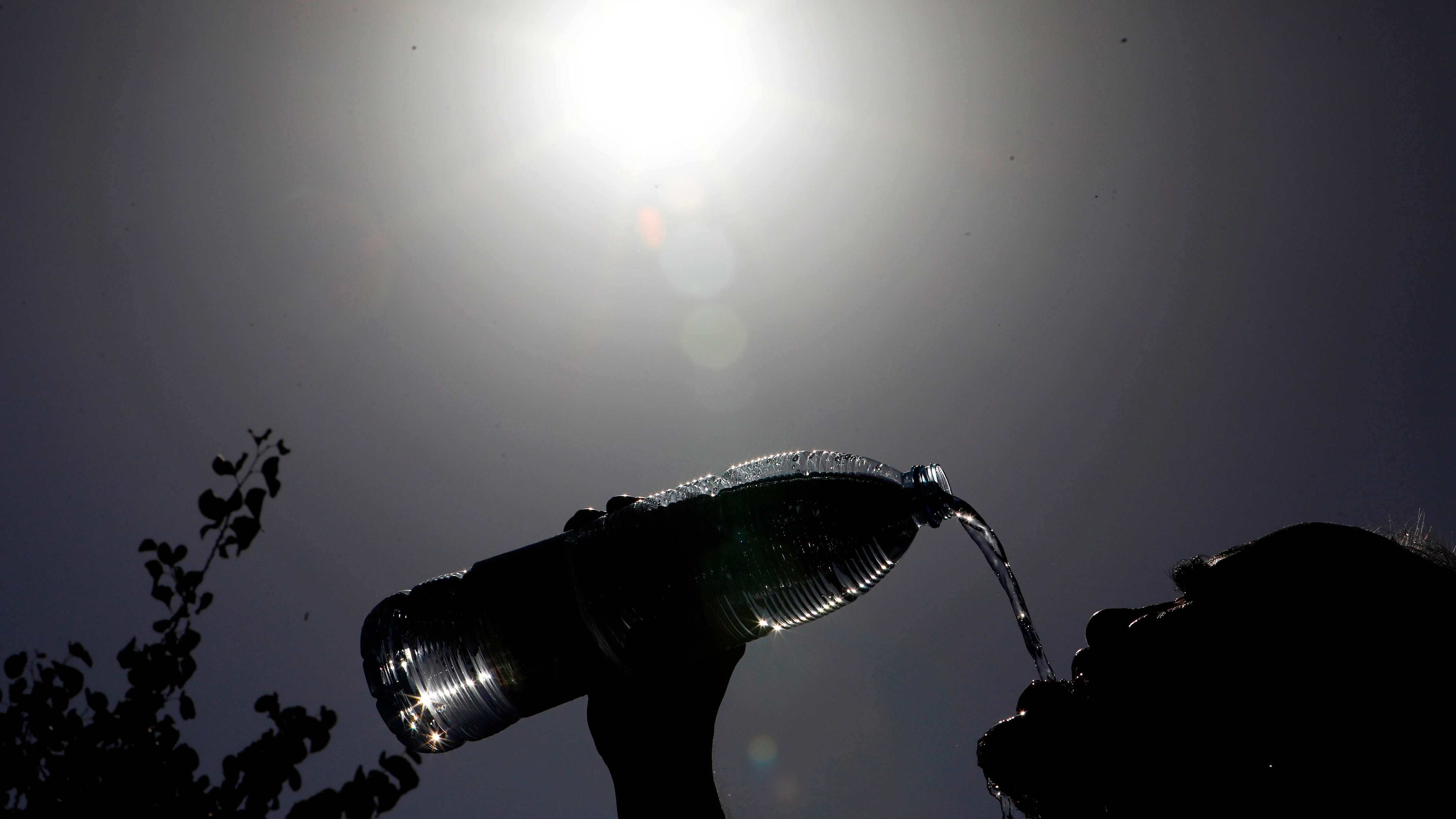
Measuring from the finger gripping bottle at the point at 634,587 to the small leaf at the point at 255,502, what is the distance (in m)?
0.64

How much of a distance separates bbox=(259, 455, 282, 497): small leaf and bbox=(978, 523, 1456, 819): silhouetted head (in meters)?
2.70

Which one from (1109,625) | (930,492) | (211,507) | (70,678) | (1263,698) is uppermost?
(211,507)

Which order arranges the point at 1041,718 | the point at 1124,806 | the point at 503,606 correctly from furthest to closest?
the point at 503,606 < the point at 1041,718 < the point at 1124,806

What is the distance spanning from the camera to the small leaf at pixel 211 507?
2.79 m

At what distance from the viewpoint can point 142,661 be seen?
2553 millimetres

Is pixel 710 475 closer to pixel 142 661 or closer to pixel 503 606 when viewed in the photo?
pixel 503 606

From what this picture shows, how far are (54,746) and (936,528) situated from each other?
9.70 ft

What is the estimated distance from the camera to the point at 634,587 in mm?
2508

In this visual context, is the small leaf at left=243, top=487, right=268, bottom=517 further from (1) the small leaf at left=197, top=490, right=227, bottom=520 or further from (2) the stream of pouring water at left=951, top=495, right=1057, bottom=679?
(2) the stream of pouring water at left=951, top=495, right=1057, bottom=679

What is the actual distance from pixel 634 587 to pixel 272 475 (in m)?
1.56

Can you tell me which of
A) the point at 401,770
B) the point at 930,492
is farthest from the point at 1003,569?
the point at 401,770

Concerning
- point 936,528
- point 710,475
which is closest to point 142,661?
point 710,475

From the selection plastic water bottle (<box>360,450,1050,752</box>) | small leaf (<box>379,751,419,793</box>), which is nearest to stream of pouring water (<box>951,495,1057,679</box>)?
plastic water bottle (<box>360,450,1050,752</box>)

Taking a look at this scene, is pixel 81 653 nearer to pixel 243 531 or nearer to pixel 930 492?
pixel 243 531
